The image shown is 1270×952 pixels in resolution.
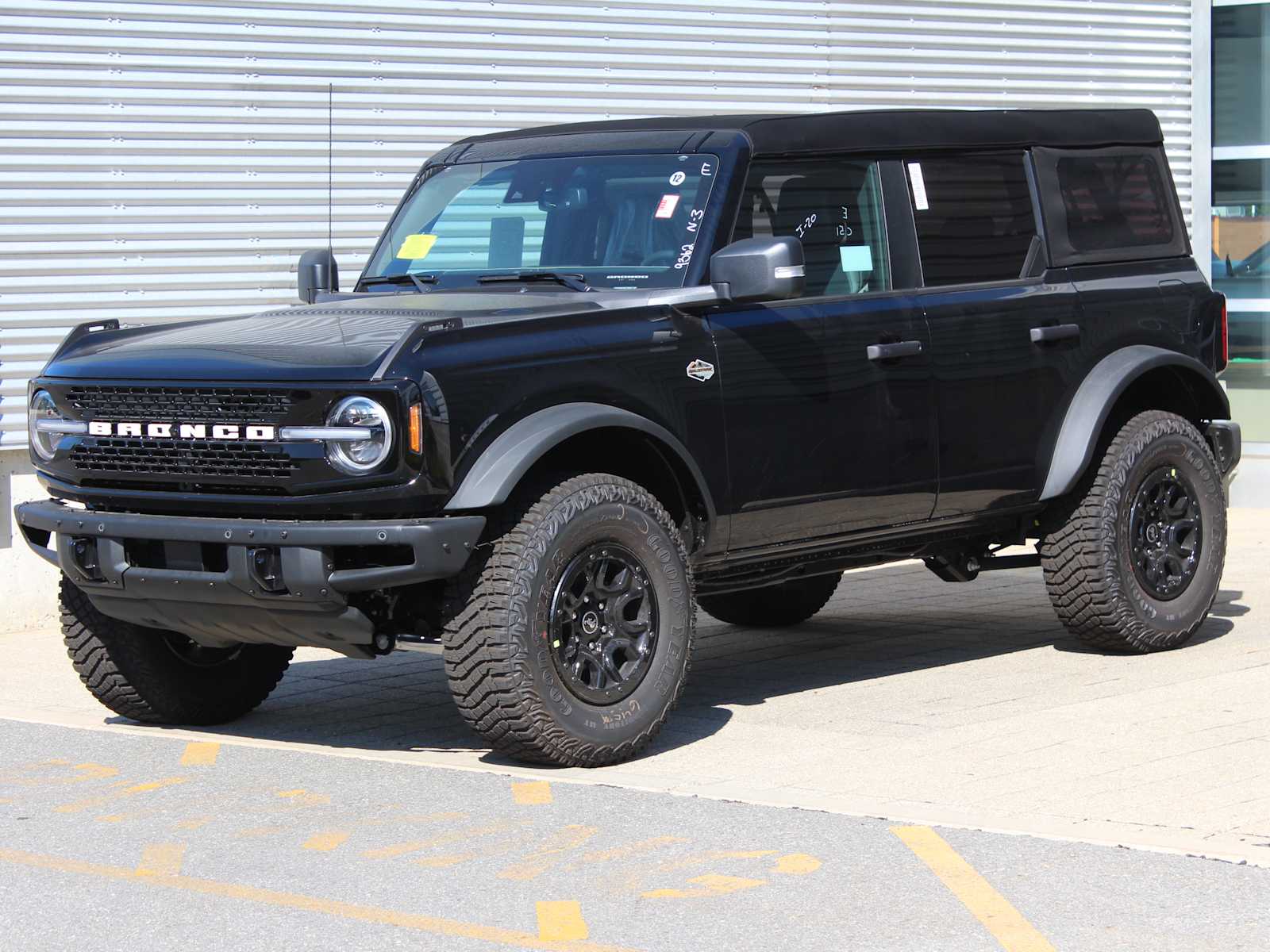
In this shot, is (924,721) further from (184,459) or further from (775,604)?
(184,459)

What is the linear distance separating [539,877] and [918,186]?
141 inches

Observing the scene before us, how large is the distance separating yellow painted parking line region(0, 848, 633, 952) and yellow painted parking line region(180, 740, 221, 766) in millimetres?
1175

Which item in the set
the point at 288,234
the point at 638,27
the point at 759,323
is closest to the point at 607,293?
the point at 759,323

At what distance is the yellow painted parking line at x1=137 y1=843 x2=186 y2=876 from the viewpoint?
5.53 metres

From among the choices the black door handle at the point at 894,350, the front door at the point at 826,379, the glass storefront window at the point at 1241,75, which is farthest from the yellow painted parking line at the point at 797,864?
the glass storefront window at the point at 1241,75

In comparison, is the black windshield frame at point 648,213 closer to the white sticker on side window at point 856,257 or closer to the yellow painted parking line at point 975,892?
the white sticker on side window at point 856,257

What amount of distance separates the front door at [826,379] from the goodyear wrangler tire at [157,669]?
1885 mm

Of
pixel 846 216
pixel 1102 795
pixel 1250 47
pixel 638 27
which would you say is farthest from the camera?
pixel 1250 47

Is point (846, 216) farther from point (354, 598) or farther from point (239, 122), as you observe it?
point (239, 122)

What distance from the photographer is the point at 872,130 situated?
791cm

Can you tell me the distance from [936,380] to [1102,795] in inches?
82.1

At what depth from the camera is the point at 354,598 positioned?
6.46m

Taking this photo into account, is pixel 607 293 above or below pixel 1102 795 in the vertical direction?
above

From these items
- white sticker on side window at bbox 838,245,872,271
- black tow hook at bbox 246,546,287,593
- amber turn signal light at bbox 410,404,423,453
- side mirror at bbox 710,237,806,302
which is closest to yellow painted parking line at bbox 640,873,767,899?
amber turn signal light at bbox 410,404,423,453
